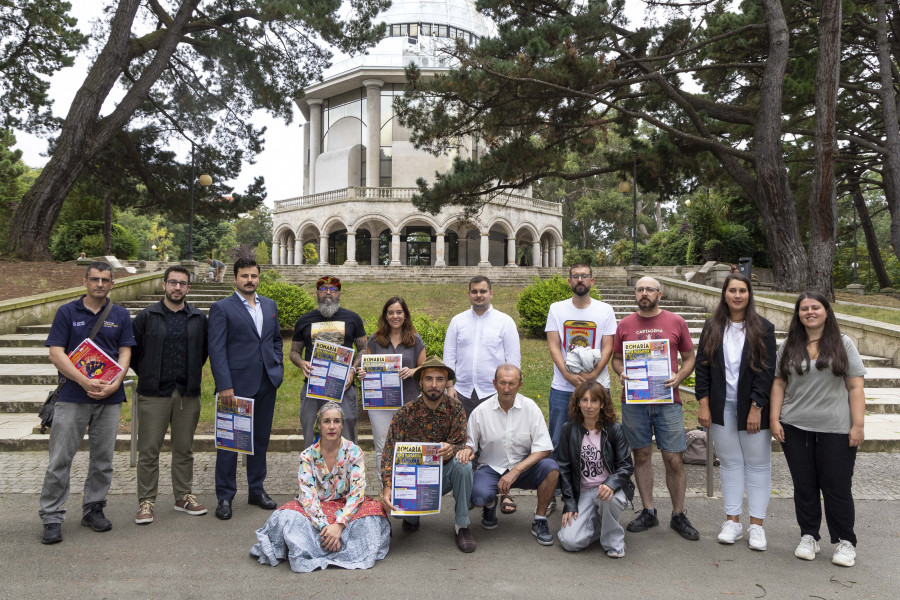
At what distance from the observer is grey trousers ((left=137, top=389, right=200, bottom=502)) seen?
475cm

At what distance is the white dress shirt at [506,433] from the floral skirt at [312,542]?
0.95 m

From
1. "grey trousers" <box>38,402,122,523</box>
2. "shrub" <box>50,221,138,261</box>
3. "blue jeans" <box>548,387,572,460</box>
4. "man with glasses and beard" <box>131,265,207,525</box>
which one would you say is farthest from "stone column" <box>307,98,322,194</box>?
"blue jeans" <box>548,387,572,460</box>

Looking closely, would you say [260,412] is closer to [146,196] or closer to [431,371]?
[431,371]

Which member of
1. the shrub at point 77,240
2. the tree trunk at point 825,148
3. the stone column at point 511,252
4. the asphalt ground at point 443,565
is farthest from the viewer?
the stone column at point 511,252

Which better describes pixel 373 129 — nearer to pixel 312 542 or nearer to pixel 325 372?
pixel 325 372

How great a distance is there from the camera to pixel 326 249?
116 ft

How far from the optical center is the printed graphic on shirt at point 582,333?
5.14m

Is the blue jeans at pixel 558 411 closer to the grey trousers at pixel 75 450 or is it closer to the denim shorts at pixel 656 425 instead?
the denim shorts at pixel 656 425

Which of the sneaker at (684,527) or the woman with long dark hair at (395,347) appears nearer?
the sneaker at (684,527)

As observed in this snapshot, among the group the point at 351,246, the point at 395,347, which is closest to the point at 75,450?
the point at 395,347

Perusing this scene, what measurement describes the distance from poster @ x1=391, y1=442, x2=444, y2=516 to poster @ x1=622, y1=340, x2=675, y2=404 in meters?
1.63

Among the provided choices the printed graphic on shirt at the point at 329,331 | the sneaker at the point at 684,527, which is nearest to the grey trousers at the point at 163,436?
the printed graphic on shirt at the point at 329,331

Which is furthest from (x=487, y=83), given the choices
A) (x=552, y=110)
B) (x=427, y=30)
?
(x=427, y=30)

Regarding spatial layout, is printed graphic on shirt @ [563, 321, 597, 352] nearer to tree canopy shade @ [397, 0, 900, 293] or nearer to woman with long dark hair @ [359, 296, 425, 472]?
woman with long dark hair @ [359, 296, 425, 472]
